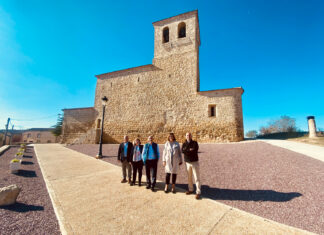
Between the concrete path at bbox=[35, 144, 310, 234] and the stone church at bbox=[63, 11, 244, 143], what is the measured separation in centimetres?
1039

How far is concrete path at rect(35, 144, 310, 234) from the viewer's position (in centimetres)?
207

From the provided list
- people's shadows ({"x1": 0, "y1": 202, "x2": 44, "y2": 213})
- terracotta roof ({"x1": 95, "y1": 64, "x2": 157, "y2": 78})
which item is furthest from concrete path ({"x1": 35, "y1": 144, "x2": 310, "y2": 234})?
terracotta roof ({"x1": 95, "y1": 64, "x2": 157, "y2": 78})

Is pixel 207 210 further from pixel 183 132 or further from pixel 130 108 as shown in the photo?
pixel 130 108

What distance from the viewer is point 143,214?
2467 millimetres

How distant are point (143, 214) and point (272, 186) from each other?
11.5 ft

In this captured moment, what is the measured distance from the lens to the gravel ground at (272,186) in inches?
99.7

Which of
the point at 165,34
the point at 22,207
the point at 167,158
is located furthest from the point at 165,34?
the point at 22,207

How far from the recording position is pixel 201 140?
12.8 m

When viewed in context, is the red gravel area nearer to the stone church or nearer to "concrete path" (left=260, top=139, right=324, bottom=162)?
"concrete path" (left=260, top=139, right=324, bottom=162)

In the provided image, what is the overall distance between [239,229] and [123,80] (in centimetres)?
1731

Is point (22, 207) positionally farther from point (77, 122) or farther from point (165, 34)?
point (165, 34)

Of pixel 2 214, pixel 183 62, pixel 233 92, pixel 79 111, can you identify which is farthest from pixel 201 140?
pixel 79 111

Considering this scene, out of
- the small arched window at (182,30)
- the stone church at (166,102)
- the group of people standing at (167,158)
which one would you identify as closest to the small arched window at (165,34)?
the stone church at (166,102)

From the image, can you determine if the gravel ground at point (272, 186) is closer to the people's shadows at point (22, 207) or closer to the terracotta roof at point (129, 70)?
the people's shadows at point (22, 207)
